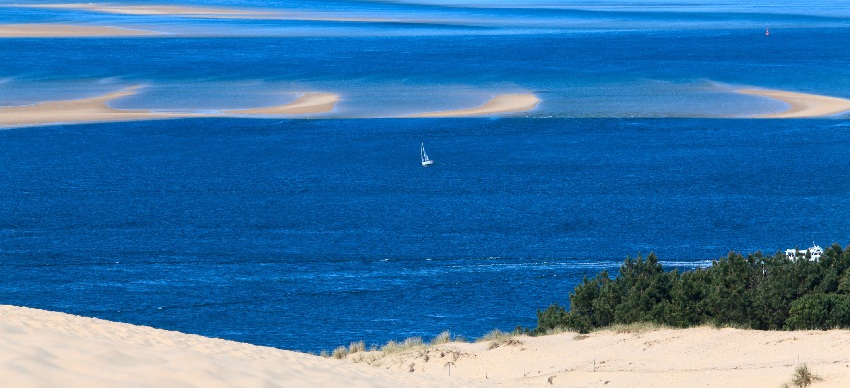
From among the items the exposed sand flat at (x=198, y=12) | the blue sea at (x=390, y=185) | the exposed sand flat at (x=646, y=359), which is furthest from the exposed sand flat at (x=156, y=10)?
the exposed sand flat at (x=646, y=359)

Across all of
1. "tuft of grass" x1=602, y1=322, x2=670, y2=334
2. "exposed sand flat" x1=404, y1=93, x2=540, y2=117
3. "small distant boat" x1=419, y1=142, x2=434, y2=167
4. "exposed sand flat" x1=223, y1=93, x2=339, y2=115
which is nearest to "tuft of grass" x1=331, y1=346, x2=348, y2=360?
"tuft of grass" x1=602, y1=322, x2=670, y2=334

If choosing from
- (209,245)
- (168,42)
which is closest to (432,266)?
(209,245)

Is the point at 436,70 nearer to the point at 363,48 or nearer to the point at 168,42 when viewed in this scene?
the point at 363,48

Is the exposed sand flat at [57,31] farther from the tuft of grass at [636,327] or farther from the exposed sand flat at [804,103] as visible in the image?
the tuft of grass at [636,327]

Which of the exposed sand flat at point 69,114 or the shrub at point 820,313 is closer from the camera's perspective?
the shrub at point 820,313

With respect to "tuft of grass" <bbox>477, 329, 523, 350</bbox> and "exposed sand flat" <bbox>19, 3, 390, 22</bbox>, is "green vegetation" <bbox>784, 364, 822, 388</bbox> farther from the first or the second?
"exposed sand flat" <bbox>19, 3, 390, 22</bbox>

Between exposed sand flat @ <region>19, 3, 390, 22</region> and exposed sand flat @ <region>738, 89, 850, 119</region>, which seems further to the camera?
exposed sand flat @ <region>19, 3, 390, 22</region>

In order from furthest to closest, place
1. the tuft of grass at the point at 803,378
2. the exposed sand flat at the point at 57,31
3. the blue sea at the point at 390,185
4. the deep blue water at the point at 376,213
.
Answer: the exposed sand flat at the point at 57,31, the blue sea at the point at 390,185, the deep blue water at the point at 376,213, the tuft of grass at the point at 803,378
